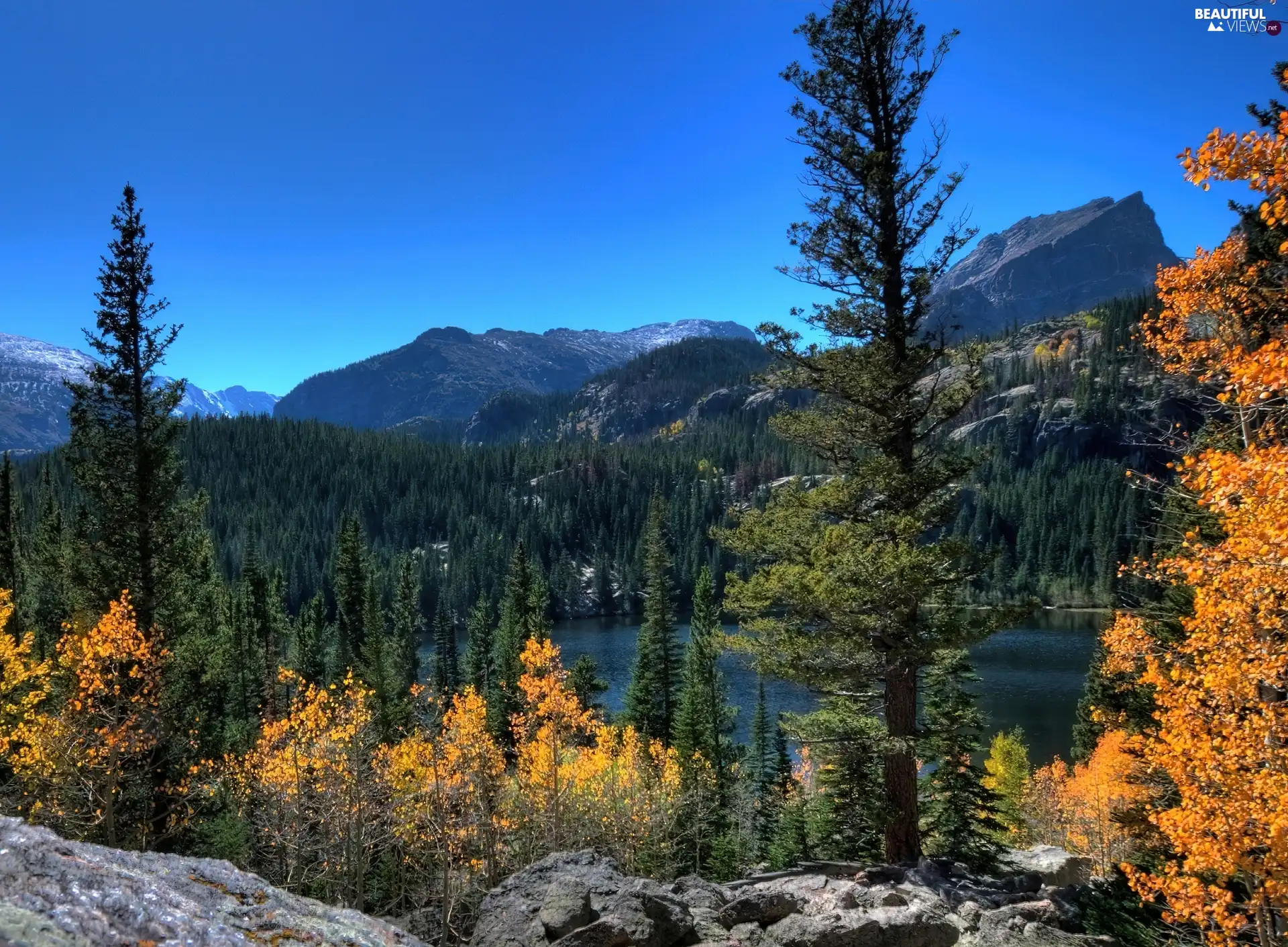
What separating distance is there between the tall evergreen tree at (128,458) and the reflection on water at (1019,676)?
31620 millimetres

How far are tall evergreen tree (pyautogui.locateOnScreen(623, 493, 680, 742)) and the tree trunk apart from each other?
32.5 meters

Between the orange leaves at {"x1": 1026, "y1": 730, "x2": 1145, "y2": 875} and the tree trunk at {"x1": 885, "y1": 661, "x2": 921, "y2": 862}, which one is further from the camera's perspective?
the orange leaves at {"x1": 1026, "y1": 730, "x2": 1145, "y2": 875}

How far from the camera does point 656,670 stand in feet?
151

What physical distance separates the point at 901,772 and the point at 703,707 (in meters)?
30.6

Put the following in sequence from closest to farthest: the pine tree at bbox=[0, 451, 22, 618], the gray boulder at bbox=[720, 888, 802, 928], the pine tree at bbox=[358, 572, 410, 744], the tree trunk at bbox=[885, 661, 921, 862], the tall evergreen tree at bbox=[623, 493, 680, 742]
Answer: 1. the gray boulder at bbox=[720, 888, 802, 928]
2. the tree trunk at bbox=[885, 661, 921, 862]
3. the pine tree at bbox=[0, 451, 22, 618]
4. the pine tree at bbox=[358, 572, 410, 744]
5. the tall evergreen tree at bbox=[623, 493, 680, 742]

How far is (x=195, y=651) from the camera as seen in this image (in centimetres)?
2123

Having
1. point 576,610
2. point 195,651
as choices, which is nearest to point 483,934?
point 195,651

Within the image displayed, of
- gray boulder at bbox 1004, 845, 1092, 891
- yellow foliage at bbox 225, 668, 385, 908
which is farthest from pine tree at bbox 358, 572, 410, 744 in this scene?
gray boulder at bbox 1004, 845, 1092, 891

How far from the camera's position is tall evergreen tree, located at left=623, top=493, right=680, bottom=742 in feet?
148

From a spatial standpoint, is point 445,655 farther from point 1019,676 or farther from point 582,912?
point 1019,676

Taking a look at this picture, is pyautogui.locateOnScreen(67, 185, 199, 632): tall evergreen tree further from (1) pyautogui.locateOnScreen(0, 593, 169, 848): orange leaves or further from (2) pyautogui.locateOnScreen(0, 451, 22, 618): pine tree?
(2) pyautogui.locateOnScreen(0, 451, 22, 618): pine tree

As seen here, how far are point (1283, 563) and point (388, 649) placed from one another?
4709 centimetres

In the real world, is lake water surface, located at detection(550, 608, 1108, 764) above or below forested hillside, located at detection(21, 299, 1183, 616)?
below

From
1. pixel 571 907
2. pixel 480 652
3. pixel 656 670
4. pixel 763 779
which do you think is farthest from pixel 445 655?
pixel 571 907
